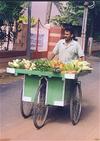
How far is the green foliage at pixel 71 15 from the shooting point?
2611cm

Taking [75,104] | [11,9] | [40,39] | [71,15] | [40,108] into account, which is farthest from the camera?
[71,15]

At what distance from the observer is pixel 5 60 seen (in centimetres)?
1694

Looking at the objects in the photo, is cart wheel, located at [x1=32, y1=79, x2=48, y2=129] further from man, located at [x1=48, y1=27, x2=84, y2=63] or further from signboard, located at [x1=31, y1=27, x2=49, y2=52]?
signboard, located at [x1=31, y1=27, x2=49, y2=52]

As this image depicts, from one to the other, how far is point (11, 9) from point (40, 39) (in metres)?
5.43

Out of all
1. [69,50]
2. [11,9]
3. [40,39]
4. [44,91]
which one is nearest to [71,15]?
[40,39]

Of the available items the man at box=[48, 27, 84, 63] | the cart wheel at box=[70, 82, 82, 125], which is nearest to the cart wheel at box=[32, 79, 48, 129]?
the cart wheel at box=[70, 82, 82, 125]

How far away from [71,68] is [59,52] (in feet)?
3.81

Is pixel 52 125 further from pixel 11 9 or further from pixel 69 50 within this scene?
pixel 11 9

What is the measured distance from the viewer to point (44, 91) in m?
8.19

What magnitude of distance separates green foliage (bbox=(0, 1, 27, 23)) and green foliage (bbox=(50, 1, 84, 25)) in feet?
29.7

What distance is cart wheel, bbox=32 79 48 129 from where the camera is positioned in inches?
310

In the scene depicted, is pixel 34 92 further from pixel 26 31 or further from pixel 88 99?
pixel 26 31

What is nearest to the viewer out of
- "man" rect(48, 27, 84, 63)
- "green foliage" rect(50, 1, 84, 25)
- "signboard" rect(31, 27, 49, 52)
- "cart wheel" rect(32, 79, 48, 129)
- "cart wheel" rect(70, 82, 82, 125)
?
"cart wheel" rect(32, 79, 48, 129)

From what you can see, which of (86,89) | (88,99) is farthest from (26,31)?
(88,99)
